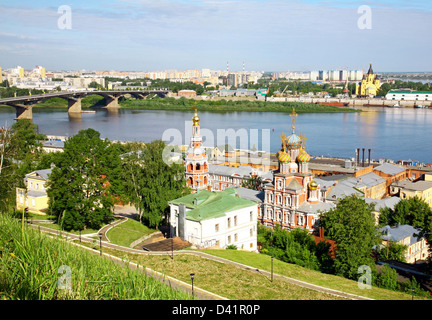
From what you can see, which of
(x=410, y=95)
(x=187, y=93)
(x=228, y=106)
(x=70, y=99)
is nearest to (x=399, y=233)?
(x=228, y=106)

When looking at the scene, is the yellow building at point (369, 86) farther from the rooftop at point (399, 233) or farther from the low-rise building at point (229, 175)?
the rooftop at point (399, 233)

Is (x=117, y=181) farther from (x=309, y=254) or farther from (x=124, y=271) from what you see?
(x=124, y=271)

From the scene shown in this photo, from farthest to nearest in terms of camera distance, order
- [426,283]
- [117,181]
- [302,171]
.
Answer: [302,171] < [117,181] < [426,283]

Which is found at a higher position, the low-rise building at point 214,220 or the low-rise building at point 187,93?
the low-rise building at point 187,93

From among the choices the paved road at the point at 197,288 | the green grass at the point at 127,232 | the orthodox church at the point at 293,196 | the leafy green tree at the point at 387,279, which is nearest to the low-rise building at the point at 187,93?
the orthodox church at the point at 293,196

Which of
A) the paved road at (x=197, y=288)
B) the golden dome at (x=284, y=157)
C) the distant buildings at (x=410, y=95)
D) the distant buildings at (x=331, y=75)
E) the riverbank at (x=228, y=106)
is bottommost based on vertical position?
the paved road at (x=197, y=288)

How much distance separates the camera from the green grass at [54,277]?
14.2 feet

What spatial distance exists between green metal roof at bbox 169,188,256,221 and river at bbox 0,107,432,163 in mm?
11992

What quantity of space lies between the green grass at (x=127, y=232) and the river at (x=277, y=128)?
12.5 m

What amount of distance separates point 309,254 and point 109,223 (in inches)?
215

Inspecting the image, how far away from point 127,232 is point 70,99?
150ft

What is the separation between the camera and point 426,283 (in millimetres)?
9523

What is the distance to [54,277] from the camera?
4.59 m
